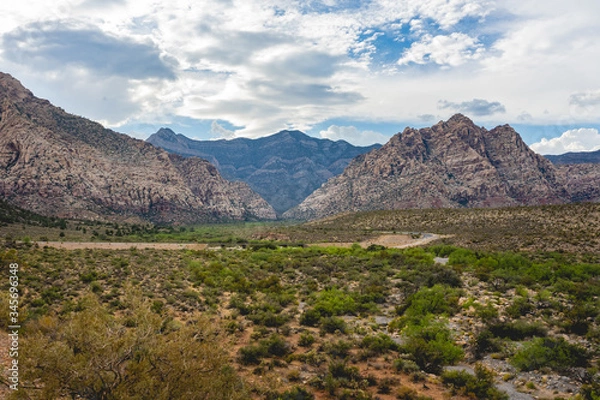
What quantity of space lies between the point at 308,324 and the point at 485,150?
200 metres

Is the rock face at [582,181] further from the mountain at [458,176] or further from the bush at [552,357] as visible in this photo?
the bush at [552,357]

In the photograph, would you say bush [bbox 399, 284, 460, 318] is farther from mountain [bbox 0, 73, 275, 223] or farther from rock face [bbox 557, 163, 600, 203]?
rock face [bbox 557, 163, 600, 203]

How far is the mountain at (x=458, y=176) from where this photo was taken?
520ft

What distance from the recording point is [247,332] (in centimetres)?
1435

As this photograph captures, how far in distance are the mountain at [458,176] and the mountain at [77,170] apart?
83.9 meters

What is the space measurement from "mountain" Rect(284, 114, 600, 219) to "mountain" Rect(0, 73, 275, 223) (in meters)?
83.9

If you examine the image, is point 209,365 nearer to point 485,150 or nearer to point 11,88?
point 11,88

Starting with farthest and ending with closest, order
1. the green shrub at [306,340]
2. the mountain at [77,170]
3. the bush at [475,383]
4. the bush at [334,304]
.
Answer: the mountain at [77,170]
the bush at [334,304]
the green shrub at [306,340]
the bush at [475,383]

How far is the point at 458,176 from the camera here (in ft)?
570

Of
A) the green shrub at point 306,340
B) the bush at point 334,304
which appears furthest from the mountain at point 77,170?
the green shrub at point 306,340

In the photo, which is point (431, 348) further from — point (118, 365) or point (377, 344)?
point (118, 365)

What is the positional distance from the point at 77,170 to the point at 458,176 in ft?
535

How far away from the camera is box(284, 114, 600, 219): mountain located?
15850cm

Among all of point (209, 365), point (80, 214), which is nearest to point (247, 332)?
point (209, 365)
